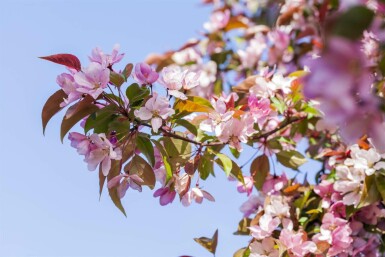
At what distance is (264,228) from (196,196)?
13.1 inches

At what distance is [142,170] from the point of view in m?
1.27

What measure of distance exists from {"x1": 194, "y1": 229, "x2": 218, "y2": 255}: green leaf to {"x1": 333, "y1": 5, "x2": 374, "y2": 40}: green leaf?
123 centimetres

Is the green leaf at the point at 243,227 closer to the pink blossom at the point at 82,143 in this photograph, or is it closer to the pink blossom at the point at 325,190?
the pink blossom at the point at 325,190

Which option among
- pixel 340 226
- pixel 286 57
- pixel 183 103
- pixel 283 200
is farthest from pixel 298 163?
pixel 286 57

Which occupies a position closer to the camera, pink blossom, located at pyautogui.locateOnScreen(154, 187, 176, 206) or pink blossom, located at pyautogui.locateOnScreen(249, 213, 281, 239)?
pink blossom, located at pyautogui.locateOnScreen(154, 187, 176, 206)

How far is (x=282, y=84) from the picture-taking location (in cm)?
172

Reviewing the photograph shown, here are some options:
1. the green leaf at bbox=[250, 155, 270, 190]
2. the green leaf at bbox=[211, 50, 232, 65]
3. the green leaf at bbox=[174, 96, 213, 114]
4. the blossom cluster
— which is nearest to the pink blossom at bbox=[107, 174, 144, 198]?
the blossom cluster

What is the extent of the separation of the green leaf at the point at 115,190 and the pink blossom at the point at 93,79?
186mm

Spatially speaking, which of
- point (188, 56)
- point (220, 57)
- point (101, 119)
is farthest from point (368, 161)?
point (188, 56)

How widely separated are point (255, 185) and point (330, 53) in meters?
1.47

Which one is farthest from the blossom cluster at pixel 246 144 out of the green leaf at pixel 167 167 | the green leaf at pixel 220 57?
the green leaf at pixel 220 57

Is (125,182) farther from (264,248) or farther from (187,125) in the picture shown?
(264,248)

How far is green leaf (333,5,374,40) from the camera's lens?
0.42 metres

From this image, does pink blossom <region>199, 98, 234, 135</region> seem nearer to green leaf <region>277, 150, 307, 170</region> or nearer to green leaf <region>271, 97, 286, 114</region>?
green leaf <region>271, 97, 286, 114</region>
